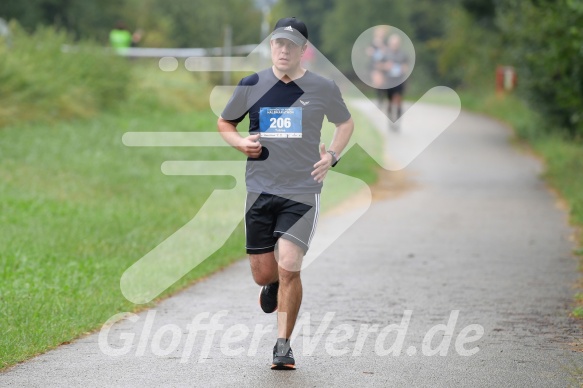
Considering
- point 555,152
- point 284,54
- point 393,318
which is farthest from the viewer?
point 555,152

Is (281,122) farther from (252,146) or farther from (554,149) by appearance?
(554,149)

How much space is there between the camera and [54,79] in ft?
74.1

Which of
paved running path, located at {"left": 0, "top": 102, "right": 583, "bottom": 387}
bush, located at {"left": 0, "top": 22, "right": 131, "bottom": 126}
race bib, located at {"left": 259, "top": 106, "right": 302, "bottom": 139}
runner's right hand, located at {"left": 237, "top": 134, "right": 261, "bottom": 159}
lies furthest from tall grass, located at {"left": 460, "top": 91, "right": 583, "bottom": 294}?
bush, located at {"left": 0, "top": 22, "right": 131, "bottom": 126}

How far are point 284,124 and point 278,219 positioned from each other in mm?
608

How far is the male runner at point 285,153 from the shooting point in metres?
7.36

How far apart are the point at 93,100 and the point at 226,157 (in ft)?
12.7

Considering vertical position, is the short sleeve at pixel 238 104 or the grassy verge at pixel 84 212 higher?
the short sleeve at pixel 238 104

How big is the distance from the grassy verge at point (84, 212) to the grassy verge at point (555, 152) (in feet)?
11.1

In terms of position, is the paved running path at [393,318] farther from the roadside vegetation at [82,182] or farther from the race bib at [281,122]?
the race bib at [281,122]

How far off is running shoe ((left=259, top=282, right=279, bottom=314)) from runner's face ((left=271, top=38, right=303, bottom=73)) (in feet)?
4.83

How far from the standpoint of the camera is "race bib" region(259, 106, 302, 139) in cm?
738

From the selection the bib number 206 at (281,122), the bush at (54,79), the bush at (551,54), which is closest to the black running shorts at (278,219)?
the bib number 206 at (281,122)

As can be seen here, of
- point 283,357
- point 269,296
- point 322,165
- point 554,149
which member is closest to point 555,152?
point 554,149

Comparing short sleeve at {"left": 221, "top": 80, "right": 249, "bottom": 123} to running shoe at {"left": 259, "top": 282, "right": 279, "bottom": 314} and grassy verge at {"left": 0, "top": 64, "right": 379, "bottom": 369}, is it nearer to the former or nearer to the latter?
running shoe at {"left": 259, "top": 282, "right": 279, "bottom": 314}
